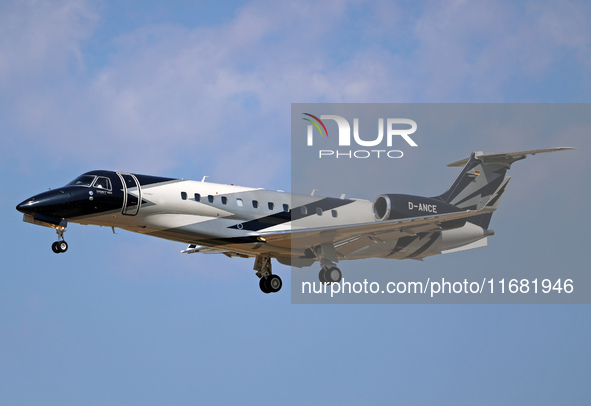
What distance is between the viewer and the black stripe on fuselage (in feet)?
103

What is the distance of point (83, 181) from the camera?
29.4 m

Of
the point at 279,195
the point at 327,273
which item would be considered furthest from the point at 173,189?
the point at 327,273

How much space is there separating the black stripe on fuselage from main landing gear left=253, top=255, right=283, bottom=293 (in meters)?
2.32

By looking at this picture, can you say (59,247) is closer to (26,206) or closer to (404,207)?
(26,206)

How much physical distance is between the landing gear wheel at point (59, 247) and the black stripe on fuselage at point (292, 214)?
562 centimetres

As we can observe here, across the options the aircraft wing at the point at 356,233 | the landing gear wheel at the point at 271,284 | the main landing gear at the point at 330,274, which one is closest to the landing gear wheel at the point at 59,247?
the aircraft wing at the point at 356,233

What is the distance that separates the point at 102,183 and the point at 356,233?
8.80m

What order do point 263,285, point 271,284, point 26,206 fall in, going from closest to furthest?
point 26,206
point 271,284
point 263,285

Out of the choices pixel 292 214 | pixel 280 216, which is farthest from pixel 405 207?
pixel 280 216

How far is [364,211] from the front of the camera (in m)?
34.2

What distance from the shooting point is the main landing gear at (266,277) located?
33.7 metres

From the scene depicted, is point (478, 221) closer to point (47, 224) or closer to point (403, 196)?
point (403, 196)

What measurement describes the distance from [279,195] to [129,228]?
545 centimetres

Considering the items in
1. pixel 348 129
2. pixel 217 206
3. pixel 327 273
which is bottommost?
pixel 327 273
